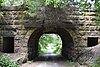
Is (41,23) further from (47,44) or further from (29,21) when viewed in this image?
(47,44)

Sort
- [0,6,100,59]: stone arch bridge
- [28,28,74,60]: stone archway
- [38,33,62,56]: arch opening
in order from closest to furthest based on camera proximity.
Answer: [0,6,100,59]: stone arch bridge < [28,28,74,60]: stone archway < [38,33,62,56]: arch opening

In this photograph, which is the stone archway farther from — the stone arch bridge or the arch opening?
the arch opening

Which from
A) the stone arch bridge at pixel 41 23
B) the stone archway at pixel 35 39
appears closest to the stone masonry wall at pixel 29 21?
the stone arch bridge at pixel 41 23

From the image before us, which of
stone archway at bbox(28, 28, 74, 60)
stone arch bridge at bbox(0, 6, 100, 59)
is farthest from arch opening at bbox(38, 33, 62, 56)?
stone arch bridge at bbox(0, 6, 100, 59)

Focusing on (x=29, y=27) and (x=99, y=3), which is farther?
(x=29, y=27)

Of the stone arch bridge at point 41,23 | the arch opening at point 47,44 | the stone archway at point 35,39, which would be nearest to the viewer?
the stone arch bridge at point 41,23

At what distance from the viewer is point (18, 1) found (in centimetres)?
1711

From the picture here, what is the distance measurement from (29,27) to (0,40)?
2439 mm

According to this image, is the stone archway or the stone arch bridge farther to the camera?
the stone archway

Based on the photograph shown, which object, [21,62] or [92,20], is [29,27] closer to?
[21,62]

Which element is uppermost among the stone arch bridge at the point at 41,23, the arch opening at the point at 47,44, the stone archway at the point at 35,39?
the stone arch bridge at the point at 41,23

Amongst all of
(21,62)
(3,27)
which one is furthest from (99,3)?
(3,27)

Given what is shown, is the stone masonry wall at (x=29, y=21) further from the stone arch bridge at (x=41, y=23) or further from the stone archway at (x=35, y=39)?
the stone archway at (x=35, y=39)

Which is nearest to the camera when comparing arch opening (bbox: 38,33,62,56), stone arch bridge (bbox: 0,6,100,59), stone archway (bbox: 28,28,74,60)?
stone arch bridge (bbox: 0,6,100,59)
